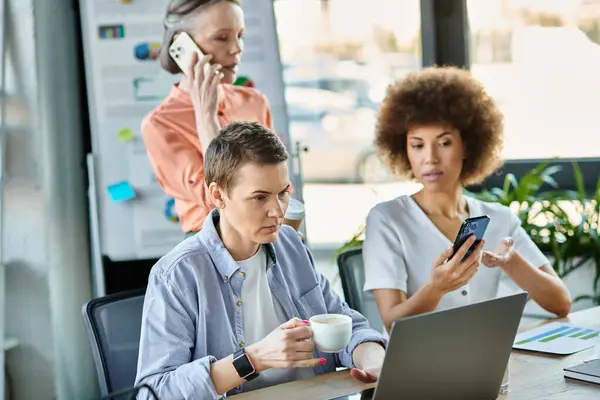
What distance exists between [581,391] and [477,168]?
1065 millimetres

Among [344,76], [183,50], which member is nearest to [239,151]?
[183,50]

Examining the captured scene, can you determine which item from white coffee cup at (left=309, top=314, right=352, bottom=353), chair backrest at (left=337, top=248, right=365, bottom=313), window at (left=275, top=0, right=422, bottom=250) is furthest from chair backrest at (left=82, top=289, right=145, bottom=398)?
window at (left=275, top=0, right=422, bottom=250)

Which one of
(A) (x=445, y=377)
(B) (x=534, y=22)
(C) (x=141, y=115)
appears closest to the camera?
(A) (x=445, y=377)

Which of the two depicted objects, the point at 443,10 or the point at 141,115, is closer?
the point at 141,115

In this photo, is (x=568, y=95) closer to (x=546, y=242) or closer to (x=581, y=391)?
(x=546, y=242)

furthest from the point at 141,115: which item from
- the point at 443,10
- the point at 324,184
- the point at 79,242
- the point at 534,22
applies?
the point at 534,22

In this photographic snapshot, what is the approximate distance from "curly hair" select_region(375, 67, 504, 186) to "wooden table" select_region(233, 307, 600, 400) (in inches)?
33.1

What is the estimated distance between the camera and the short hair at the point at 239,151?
180 centimetres

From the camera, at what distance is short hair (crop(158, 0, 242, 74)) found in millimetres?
2701

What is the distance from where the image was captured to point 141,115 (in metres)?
3.26

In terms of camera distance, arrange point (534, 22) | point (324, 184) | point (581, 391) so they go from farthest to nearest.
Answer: point (324, 184) → point (534, 22) → point (581, 391)

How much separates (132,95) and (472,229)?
1.69m

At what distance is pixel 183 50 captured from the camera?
274 cm

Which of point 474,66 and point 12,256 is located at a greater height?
point 474,66
